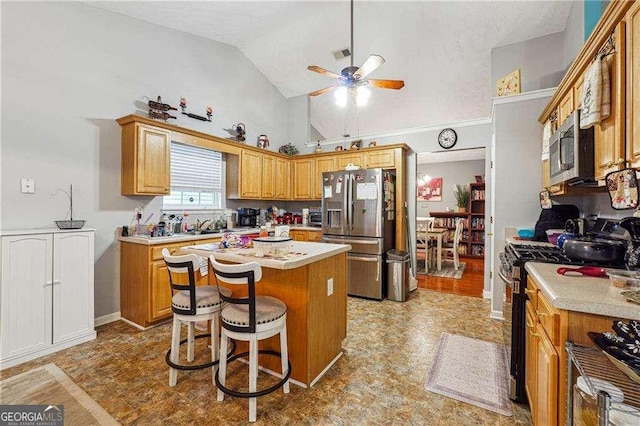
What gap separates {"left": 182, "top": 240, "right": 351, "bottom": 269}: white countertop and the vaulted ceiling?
10.4 ft

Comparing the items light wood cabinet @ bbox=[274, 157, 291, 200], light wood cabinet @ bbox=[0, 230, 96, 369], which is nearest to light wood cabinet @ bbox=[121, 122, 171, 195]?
light wood cabinet @ bbox=[0, 230, 96, 369]

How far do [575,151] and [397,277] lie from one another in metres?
2.63

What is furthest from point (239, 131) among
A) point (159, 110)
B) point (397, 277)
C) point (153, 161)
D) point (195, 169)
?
point (397, 277)

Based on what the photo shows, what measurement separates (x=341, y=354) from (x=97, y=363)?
6.89 feet

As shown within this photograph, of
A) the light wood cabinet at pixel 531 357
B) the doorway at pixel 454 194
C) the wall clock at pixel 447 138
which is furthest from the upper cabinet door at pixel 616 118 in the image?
the doorway at pixel 454 194

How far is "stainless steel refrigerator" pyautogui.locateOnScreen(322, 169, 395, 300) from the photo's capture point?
407 centimetres

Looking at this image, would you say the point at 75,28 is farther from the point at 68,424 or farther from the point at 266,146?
the point at 68,424

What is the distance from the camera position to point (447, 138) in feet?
15.2

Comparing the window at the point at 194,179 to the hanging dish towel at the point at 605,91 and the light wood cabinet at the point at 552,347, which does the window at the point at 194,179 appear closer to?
the light wood cabinet at the point at 552,347

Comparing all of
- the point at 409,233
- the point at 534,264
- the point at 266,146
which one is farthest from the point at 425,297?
the point at 266,146

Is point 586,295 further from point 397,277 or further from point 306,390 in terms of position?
point 397,277

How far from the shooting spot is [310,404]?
186cm

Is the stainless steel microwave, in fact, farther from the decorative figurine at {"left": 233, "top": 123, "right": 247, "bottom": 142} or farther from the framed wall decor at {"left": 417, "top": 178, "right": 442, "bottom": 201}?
the framed wall decor at {"left": 417, "top": 178, "right": 442, "bottom": 201}

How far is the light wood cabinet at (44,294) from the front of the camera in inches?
91.5
